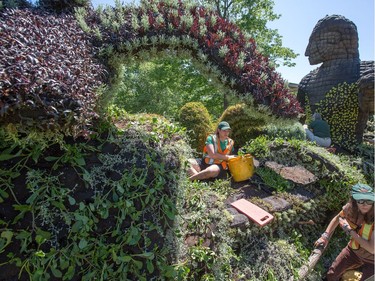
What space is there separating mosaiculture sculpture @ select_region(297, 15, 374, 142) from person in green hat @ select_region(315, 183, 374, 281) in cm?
414

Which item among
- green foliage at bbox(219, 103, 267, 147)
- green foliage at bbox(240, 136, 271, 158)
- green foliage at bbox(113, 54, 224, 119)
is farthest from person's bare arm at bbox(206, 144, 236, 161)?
green foliage at bbox(113, 54, 224, 119)

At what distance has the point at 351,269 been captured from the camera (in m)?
3.18

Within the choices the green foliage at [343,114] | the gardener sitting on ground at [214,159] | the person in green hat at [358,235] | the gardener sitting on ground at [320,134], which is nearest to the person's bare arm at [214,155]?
the gardener sitting on ground at [214,159]

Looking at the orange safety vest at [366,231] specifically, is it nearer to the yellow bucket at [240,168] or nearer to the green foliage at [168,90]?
the yellow bucket at [240,168]

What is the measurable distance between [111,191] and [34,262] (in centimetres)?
56

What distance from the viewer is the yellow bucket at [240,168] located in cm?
379

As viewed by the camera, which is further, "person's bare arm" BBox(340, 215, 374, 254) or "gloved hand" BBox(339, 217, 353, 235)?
"gloved hand" BBox(339, 217, 353, 235)

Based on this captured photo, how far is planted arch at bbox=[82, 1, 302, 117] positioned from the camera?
2.40 m

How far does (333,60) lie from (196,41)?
5.78 m

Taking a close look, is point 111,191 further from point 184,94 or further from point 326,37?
point 184,94

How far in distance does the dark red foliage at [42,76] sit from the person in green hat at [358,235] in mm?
2763

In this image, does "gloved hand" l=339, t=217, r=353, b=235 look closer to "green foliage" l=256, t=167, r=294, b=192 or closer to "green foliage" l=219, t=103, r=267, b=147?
"green foliage" l=256, t=167, r=294, b=192

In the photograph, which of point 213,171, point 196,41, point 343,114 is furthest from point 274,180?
point 343,114

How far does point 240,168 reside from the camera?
380 cm
